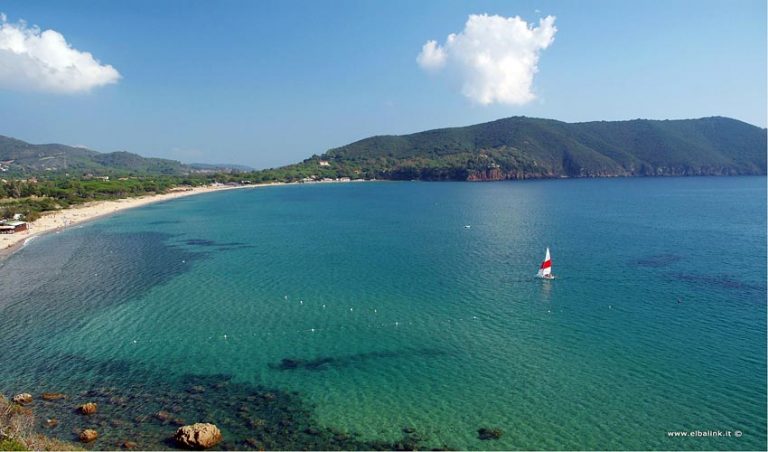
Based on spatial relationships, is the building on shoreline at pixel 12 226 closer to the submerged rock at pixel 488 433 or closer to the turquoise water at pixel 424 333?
the turquoise water at pixel 424 333

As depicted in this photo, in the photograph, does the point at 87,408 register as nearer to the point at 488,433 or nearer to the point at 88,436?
the point at 88,436

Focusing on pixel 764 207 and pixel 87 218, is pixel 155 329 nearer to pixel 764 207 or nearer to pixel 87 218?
pixel 87 218

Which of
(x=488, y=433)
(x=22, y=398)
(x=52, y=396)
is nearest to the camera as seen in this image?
(x=488, y=433)

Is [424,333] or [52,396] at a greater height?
[424,333]

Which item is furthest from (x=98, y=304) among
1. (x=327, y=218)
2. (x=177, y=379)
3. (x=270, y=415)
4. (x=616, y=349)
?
(x=327, y=218)

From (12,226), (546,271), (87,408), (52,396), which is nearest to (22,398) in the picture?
(52,396)

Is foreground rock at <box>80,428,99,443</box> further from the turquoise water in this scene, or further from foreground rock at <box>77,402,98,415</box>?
foreground rock at <box>77,402,98,415</box>

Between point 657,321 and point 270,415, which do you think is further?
point 657,321

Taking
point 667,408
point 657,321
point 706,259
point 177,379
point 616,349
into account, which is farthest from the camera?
point 706,259
